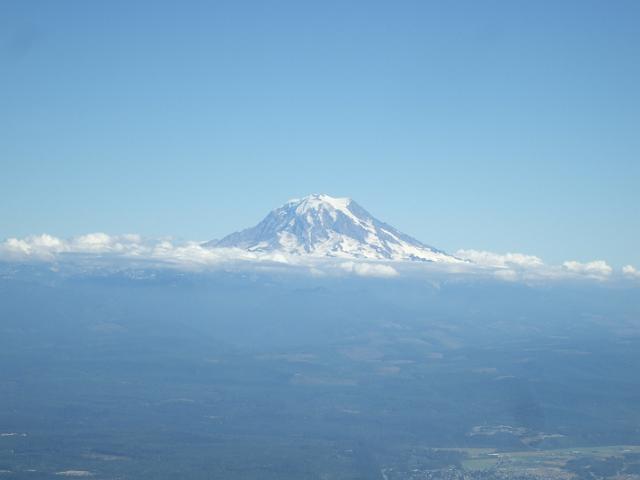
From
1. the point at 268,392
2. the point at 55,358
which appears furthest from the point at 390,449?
the point at 55,358

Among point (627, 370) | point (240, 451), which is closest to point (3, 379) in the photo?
point (240, 451)

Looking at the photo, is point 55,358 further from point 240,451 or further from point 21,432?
point 240,451

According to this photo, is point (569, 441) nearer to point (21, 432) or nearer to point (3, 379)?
point (21, 432)

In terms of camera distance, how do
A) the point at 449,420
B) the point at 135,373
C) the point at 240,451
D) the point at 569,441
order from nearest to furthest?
1. the point at 240,451
2. the point at 569,441
3. the point at 449,420
4. the point at 135,373

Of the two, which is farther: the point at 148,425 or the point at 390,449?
the point at 148,425

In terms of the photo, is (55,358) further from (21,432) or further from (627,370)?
(627,370)

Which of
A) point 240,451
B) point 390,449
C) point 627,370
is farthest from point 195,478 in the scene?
point 627,370

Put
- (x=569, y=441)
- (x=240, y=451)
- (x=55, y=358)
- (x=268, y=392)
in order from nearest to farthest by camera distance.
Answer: (x=240, y=451) < (x=569, y=441) < (x=268, y=392) < (x=55, y=358)

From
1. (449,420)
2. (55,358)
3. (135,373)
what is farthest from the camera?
(55,358)

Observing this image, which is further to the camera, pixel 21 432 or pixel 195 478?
pixel 21 432
